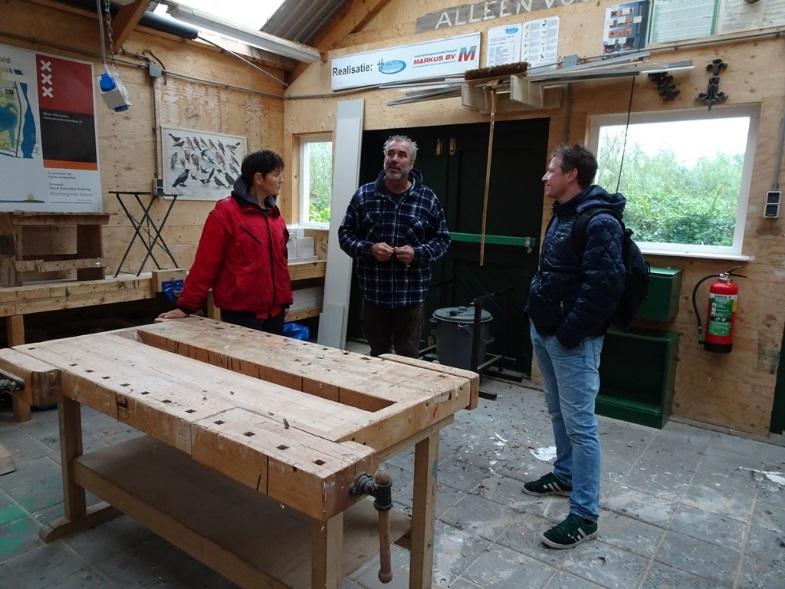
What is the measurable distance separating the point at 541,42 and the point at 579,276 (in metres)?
2.47

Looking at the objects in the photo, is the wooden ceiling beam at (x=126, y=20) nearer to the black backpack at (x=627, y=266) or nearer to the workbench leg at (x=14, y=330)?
the workbench leg at (x=14, y=330)

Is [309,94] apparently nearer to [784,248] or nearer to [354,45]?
[354,45]

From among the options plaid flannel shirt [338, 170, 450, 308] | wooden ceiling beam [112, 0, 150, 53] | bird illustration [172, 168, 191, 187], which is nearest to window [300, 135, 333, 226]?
bird illustration [172, 168, 191, 187]

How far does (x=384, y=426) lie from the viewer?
134cm

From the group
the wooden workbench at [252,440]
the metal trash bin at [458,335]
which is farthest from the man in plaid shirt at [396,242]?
the metal trash bin at [458,335]

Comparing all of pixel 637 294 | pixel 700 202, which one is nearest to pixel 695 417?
pixel 700 202

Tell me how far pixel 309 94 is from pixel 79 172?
216 centimetres

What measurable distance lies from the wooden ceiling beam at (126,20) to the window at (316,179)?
1.86 m

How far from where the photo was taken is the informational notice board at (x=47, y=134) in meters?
3.62

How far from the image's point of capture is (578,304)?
204 cm

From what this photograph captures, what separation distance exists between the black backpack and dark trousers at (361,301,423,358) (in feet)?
3.63

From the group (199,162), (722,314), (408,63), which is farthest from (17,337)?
(722,314)

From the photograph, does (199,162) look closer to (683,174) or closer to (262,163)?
(262,163)

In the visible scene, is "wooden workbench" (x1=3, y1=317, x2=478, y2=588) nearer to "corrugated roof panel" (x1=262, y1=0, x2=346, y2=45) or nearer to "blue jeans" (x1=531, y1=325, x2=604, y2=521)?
"blue jeans" (x1=531, y1=325, x2=604, y2=521)
